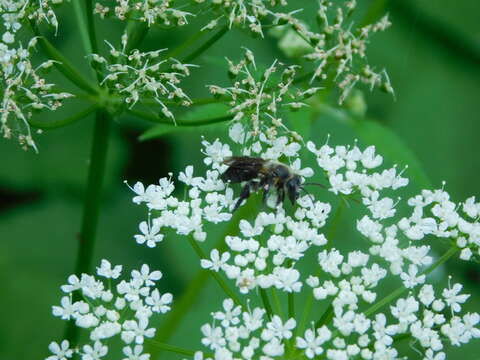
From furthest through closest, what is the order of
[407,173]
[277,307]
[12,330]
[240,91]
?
1. [12,330]
2. [407,173]
3. [240,91]
4. [277,307]

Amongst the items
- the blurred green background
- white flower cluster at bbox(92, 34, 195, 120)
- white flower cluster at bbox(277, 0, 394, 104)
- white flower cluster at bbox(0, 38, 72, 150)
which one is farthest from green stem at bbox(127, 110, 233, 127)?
the blurred green background

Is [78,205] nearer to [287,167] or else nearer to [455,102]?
[287,167]

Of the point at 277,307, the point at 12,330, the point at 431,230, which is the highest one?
the point at 431,230

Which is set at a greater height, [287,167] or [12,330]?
[287,167]

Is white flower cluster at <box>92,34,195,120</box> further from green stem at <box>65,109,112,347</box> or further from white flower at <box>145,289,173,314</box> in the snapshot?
white flower at <box>145,289,173,314</box>

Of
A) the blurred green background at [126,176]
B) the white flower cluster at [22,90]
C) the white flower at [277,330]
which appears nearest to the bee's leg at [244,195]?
the white flower at [277,330]

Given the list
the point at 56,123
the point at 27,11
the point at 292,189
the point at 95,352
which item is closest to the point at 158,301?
the point at 95,352

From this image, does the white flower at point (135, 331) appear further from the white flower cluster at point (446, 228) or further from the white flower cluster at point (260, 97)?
the white flower cluster at point (446, 228)

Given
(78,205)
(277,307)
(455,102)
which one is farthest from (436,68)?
Result: (277,307)
